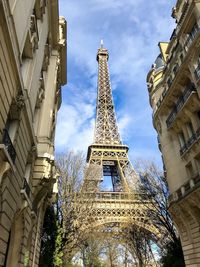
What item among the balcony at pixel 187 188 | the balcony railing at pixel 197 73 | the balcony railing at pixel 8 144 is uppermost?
the balcony railing at pixel 197 73

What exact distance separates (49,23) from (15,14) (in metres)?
10.8

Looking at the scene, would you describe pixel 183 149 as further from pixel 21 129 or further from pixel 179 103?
pixel 21 129

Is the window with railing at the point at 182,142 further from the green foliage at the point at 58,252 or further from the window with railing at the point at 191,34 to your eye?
the green foliage at the point at 58,252

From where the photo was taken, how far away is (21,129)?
1104 centimetres

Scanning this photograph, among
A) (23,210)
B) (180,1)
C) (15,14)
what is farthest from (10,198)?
(180,1)

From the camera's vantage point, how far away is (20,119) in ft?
34.6

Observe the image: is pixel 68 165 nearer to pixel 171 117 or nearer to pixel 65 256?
pixel 65 256

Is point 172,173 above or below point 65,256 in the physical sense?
above

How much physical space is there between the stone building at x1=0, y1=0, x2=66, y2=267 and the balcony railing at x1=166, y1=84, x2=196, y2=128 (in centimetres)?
981

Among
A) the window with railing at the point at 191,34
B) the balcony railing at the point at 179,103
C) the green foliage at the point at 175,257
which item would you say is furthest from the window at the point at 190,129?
the green foliage at the point at 175,257

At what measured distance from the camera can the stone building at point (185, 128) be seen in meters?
17.5

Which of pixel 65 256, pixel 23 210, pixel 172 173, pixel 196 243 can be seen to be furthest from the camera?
pixel 65 256

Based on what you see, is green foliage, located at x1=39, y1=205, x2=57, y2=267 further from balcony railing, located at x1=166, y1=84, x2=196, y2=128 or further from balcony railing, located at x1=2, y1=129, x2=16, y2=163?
balcony railing, located at x1=2, y1=129, x2=16, y2=163

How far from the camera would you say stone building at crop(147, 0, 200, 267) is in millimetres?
17547
